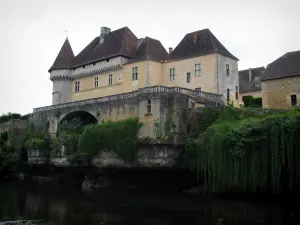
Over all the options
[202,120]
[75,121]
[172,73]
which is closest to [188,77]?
[172,73]

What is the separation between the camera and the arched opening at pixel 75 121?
38.1 m

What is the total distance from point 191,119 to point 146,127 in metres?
3.66

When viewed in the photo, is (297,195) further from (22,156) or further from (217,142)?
(22,156)

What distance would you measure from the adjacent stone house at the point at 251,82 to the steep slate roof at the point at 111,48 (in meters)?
16.1

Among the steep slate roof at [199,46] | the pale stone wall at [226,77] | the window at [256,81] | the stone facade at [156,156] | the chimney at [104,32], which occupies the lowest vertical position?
the stone facade at [156,156]

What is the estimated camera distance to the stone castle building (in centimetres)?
3261

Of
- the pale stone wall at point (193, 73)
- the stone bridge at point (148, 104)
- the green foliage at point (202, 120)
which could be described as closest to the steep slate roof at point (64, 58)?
the stone bridge at point (148, 104)

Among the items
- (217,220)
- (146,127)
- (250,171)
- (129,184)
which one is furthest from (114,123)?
(217,220)

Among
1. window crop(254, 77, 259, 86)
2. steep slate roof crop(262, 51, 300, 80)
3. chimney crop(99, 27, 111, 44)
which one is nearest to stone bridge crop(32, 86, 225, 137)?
A: steep slate roof crop(262, 51, 300, 80)

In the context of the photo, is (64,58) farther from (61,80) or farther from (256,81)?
(256,81)

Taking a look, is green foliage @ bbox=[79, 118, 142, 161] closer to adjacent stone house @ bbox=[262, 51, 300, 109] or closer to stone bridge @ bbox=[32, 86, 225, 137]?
stone bridge @ bbox=[32, 86, 225, 137]

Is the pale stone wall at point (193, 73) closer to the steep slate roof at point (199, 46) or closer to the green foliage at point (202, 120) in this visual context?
the steep slate roof at point (199, 46)

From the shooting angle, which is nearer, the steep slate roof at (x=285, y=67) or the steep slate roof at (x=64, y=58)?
the steep slate roof at (x=285, y=67)

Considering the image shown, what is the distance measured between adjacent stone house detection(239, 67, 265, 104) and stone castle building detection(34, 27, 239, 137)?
11.5m
